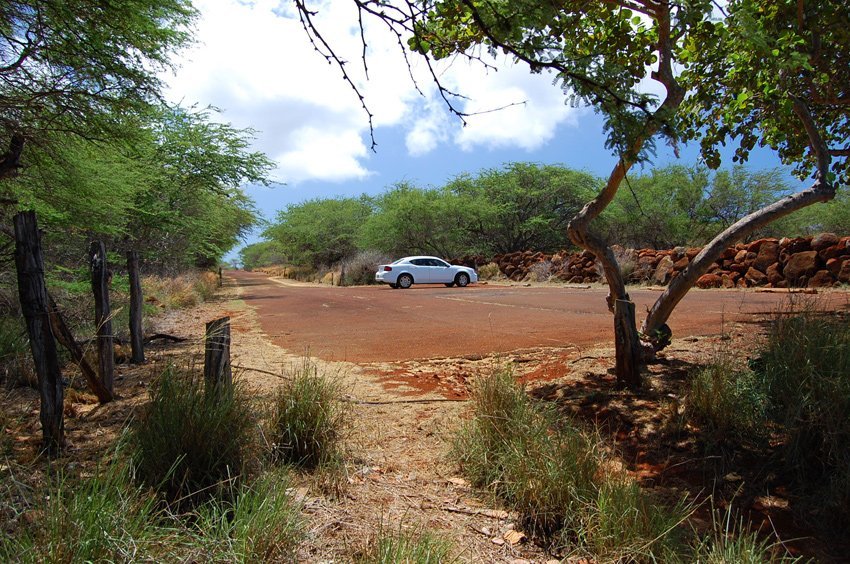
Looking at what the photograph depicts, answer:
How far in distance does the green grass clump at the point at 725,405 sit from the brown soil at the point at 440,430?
138 millimetres

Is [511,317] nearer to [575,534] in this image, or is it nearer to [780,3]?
[780,3]

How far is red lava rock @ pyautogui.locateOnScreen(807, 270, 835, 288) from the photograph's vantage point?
14484mm

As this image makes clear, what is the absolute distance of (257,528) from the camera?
7.84 ft

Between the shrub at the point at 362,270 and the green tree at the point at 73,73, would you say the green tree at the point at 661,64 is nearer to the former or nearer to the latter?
the green tree at the point at 73,73

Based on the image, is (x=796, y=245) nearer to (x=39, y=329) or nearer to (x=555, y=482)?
(x=555, y=482)

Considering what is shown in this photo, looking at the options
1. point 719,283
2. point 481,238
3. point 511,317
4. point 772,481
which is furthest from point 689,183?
point 772,481

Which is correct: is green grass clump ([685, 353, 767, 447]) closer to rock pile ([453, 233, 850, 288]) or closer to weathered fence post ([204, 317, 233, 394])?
weathered fence post ([204, 317, 233, 394])

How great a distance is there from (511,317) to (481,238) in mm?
24919

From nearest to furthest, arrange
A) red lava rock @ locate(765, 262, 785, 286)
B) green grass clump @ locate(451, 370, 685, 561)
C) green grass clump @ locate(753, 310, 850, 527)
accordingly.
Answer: green grass clump @ locate(451, 370, 685, 561)
green grass clump @ locate(753, 310, 850, 527)
red lava rock @ locate(765, 262, 785, 286)

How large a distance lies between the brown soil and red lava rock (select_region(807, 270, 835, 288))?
8.13 m

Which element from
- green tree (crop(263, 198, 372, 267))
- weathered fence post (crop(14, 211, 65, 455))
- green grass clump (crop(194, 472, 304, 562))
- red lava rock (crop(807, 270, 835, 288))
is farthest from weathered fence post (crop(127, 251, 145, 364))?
green tree (crop(263, 198, 372, 267))

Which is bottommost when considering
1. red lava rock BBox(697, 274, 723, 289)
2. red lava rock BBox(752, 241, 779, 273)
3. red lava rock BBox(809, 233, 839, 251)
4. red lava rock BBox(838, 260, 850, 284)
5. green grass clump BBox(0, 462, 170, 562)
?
green grass clump BBox(0, 462, 170, 562)

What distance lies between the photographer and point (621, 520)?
109 inches

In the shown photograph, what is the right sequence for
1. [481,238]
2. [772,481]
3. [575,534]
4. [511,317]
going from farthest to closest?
[481,238] < [511,317] < [772,481] < [575,534]
